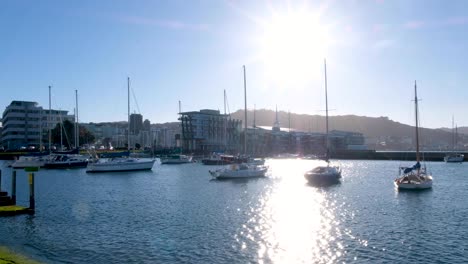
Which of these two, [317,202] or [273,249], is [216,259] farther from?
[317,202]

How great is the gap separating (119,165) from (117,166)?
0.48 m

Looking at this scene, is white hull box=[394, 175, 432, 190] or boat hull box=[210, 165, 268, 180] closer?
white hull box=[394, 175, 432, 190]

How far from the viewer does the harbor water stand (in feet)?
78.5

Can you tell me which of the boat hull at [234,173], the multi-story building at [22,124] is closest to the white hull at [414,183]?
the boat hull at [234,173]

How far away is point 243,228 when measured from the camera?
30922mm

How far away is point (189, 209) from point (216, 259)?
692 inches

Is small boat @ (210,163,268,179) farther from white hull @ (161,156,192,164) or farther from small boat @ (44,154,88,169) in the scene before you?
white hull @ (161,156,192,164)

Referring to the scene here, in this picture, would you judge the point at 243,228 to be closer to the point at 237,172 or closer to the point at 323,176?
the point at 323,176

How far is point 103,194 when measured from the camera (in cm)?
5334

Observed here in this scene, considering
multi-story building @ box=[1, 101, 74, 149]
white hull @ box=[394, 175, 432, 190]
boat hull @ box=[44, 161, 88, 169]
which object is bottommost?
white hull @ box=[394, 175, 432, 190]

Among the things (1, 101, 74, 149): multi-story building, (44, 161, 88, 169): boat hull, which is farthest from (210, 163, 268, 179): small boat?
(1, 101, 74, 149): multi-story building

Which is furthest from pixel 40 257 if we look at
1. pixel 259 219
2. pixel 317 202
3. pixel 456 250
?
pixel 317 202

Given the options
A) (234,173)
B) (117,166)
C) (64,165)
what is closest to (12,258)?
(234,173)

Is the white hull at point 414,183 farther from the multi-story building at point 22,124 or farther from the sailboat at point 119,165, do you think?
the multi-story building at point 22,124
